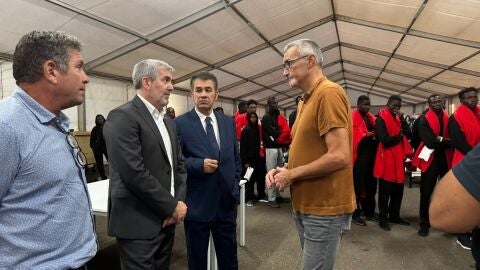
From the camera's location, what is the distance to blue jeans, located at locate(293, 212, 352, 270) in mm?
1437

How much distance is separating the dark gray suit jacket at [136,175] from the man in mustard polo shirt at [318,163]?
0.54 meters

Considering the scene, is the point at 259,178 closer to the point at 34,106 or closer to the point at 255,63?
the point at 34,106

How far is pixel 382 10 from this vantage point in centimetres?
678

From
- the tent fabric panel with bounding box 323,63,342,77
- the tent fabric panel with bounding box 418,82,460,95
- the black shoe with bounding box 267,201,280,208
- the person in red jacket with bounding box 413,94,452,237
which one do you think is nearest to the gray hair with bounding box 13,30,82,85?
the person in red jacket with bounding box 413,94,452,237

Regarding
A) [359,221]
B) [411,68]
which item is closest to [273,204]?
[359,221]

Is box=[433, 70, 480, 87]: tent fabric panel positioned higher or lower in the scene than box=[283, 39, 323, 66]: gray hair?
higher

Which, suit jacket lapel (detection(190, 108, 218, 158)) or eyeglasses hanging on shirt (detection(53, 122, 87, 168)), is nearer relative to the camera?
eyeglasses hanging on shirt (detection(53, 122, 87, 168))

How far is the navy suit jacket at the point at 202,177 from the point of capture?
2.02 meters

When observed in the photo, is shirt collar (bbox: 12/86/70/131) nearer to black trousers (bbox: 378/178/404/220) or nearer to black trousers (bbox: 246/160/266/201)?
black trousers (bbox: 378/178/404/220)

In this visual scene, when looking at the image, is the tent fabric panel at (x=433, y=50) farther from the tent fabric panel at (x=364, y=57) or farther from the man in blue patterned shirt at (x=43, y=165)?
the man in blue patterned shirt at (x=43, y=165)

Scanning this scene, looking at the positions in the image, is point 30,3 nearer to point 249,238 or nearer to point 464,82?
point 249,238

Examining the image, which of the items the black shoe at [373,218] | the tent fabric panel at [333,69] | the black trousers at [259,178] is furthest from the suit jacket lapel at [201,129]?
the tent fabric panel at [333,69]

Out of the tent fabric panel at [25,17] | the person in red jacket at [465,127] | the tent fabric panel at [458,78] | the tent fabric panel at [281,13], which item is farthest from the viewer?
the tent fabric panel at [458,78]

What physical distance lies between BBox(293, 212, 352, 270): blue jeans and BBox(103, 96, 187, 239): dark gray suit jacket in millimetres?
650
